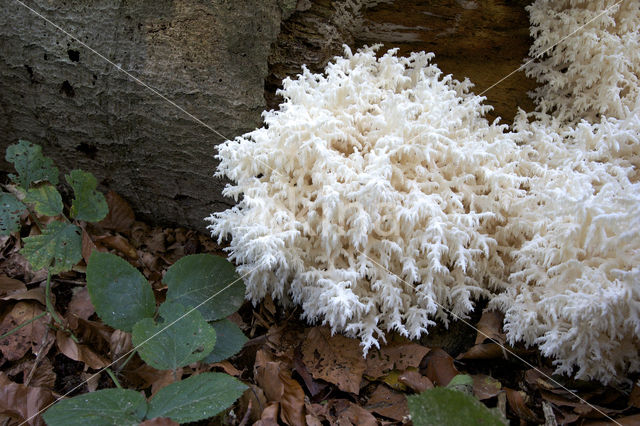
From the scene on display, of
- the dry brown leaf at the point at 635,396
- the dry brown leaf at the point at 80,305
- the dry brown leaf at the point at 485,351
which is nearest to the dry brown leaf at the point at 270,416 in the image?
the dry brown leaf at the point at 485,351

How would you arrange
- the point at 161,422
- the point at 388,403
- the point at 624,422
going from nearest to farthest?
the point at 161,422 < the point at 624,422 < the point at 388,403

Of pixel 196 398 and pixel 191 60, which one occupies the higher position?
pixel 191 60

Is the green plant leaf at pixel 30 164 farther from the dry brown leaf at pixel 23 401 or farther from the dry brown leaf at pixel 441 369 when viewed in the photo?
the dry brown leaf at pixel 441 369

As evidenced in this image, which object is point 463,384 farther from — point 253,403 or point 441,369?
point 253,403

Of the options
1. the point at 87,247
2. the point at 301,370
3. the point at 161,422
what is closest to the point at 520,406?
the point at 301,370

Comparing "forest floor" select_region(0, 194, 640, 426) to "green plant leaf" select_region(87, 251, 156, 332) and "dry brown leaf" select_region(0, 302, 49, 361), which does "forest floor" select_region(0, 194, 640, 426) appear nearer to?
"dry brown leaf" select_region(0, 302, 49, 361)

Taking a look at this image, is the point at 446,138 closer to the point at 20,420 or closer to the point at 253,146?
the point at 253,146

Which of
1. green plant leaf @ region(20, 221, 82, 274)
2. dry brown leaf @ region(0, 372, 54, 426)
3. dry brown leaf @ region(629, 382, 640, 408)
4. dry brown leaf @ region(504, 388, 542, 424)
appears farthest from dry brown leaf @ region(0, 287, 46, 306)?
dry brown leaf @ region(629, 382, 640, 408)
